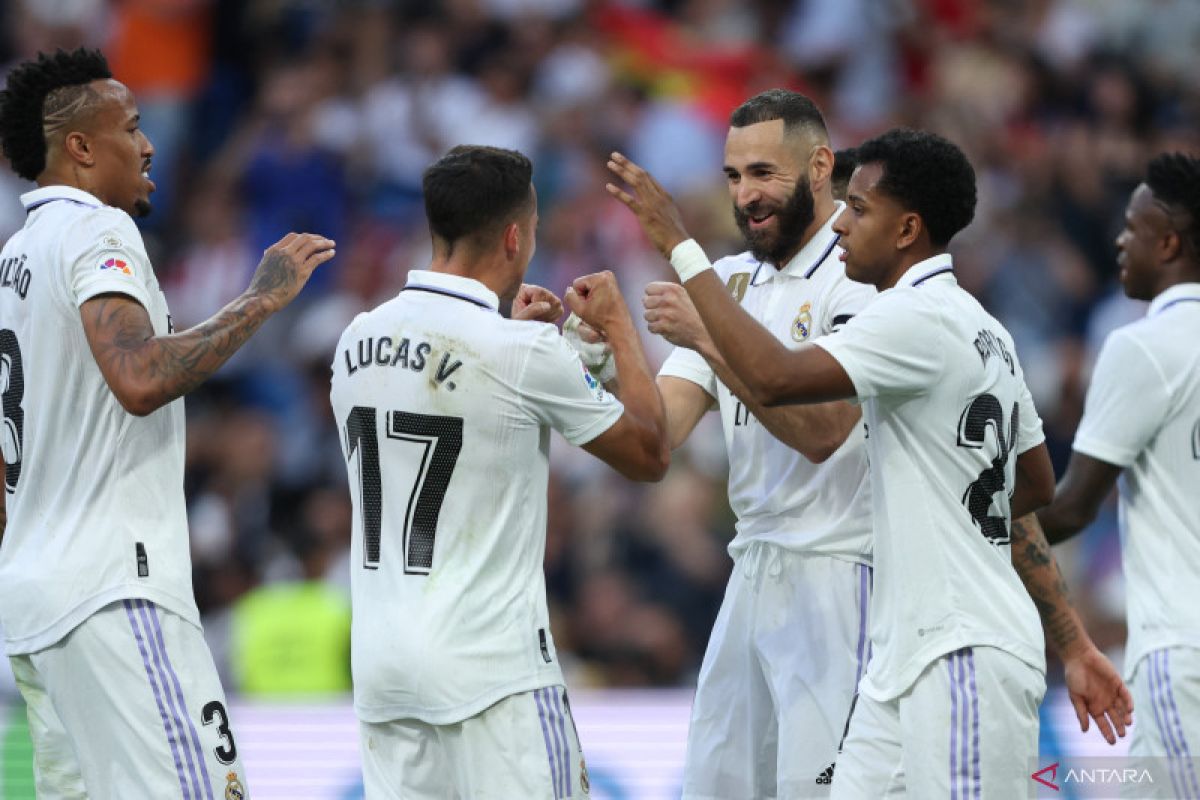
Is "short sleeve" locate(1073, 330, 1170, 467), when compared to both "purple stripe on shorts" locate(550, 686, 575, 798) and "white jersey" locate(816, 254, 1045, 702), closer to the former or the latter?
"white jersey" locate(816, 254, 1045, 702)

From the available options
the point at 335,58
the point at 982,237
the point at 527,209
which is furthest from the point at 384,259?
the point at 527,209

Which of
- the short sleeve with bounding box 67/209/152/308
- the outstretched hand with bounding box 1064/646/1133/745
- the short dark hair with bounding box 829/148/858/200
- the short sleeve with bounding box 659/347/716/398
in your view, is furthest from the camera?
the short dark hair with bounding box 829/148/858/200

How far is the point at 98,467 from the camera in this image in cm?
515

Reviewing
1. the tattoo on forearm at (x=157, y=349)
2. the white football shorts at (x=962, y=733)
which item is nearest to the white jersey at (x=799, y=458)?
the white football shorts at (x=962, y=733)

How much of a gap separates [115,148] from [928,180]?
2517 millimetres

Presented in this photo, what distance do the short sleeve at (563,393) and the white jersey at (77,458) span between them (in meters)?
1.13

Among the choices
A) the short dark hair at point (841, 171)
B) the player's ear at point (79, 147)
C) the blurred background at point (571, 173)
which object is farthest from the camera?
the blurred background at point (571, 173)

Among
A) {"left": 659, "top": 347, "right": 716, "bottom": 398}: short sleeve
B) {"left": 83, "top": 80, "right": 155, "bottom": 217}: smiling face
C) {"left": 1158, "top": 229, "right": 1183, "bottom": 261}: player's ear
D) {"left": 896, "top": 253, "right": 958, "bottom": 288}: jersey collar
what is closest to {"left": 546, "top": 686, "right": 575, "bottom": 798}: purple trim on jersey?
{"left": 896, "top": 253, "right": 958, "bottom": 288}: jersey collar

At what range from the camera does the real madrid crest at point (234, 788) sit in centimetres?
507

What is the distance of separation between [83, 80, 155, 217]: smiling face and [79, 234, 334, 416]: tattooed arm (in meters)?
0.51

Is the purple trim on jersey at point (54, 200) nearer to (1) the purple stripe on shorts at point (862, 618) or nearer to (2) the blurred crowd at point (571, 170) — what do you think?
(1) the purple stripe on shorts at point (862, 618)

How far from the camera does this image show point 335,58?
13789 millimetres

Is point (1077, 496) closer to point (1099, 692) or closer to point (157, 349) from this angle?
point (1099, 692)

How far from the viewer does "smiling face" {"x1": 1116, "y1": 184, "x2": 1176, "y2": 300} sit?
608 cm
